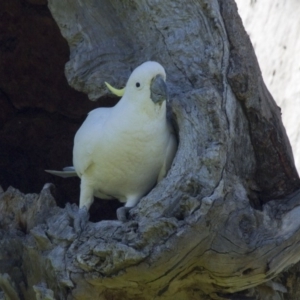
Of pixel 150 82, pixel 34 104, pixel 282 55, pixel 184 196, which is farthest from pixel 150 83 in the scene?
pixel 282 55

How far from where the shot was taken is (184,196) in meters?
1.81

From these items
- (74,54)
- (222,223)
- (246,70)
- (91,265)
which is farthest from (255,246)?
(74,54)

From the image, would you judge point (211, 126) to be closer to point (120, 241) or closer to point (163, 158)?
point (163, 158)

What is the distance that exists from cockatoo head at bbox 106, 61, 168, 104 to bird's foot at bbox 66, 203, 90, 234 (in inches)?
11.5

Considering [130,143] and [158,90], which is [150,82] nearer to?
[158,90]

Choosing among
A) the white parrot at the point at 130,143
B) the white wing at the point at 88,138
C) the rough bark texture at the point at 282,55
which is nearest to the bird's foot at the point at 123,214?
the white parrot at the point at 130,143

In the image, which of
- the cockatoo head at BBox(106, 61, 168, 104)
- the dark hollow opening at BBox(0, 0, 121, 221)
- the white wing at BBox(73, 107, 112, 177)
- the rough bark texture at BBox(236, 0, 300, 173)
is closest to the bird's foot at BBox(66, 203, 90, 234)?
the white wing at BBox(73, 107, 112, 177)

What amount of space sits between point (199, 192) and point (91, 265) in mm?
293

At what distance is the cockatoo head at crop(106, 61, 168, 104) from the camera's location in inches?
74.9

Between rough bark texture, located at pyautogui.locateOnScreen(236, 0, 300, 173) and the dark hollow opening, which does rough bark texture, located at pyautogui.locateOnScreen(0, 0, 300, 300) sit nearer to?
the dark hollow opening

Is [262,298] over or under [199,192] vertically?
under

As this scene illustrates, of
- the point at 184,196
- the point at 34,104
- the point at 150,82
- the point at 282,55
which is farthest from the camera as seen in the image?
the point at 282,55

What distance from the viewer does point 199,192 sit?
6.06 ft

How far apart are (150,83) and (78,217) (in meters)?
0.35
